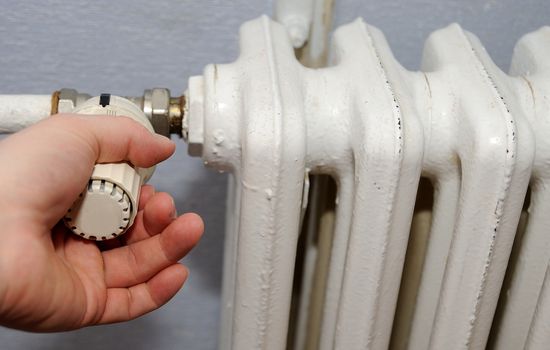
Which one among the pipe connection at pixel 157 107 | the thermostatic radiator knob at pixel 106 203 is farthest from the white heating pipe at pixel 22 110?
the thermostatic radiator knob at pixel 106 203

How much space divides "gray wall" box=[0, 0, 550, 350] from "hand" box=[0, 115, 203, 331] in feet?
0.68

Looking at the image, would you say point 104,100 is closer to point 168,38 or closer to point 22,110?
point 22,110

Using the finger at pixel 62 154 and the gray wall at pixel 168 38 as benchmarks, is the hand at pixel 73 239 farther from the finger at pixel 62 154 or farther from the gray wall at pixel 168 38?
the gray wall at pixel 168 38

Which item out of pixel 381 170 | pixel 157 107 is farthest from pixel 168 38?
pixel 381 170

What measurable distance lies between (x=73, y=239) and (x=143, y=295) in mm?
71

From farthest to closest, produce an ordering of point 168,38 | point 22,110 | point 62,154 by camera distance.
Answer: point 168,38, point 22,110, point 62,154

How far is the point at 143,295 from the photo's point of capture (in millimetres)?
597

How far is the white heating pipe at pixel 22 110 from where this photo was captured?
0.58 metres

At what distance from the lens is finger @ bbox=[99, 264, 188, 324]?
583 mm

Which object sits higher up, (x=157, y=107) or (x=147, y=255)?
(x=157, y=107)

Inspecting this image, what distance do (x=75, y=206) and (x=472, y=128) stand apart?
29cm

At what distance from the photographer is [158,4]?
714 millimetres

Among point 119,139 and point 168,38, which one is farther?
point 168,38

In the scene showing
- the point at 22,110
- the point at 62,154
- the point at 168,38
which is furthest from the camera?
the point at 168,38
